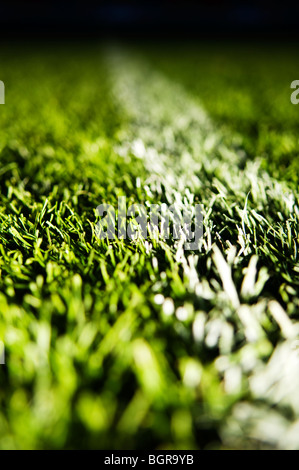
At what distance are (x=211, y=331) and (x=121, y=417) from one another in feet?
0.86

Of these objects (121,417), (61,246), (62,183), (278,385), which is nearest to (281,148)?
(62,183)

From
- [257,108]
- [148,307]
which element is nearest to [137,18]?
[257,108]

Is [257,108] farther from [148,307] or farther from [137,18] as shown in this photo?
[137,18]

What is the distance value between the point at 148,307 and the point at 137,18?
18.7m

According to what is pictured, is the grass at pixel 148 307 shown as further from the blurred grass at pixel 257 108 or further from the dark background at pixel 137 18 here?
the dark background at pixel 137 18

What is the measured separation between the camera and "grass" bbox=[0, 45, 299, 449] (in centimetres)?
62

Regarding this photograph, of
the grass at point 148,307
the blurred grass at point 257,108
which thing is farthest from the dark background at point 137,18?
the grass at point 148,307

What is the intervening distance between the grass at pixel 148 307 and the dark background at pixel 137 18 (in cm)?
1610

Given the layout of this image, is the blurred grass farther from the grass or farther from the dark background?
Answer: the dark background

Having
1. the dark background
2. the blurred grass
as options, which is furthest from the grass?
the dark background

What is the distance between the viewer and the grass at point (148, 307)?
2.05 ft

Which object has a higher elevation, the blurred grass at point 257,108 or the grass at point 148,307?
the blurred grass at point 257,108

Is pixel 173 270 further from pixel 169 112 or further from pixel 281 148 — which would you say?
pixel 169 112

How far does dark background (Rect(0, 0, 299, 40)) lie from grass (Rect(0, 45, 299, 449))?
16105 mm
